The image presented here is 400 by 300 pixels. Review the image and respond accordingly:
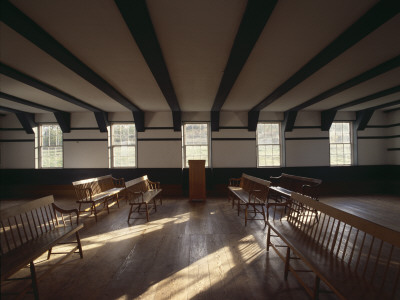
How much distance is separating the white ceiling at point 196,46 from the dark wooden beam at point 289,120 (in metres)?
2.17

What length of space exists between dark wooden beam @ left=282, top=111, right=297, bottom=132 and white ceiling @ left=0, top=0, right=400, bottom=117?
7.13 ft

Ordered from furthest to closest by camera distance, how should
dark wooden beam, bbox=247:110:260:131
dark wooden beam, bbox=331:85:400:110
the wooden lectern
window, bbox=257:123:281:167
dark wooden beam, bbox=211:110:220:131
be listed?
window, bbox=257:123:281:167 → dark wooden beam, bbox=247:110:260:131 → dark wooden beam, bbox=211:110:220:131 → the wooden lectern → dark wooden beam, bbox=331:85:400:110

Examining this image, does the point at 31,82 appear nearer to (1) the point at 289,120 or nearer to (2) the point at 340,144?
(1) the point at 289,120

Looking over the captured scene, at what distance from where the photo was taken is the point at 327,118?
7.59 metres

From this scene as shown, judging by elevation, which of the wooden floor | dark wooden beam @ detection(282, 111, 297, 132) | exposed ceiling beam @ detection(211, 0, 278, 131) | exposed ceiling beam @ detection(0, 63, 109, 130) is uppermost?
exposed ceiling beam @ detection(211, 0, 278, 131)

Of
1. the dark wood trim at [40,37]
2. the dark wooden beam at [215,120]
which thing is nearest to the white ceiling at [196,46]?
the dark wood trim at [40,37]

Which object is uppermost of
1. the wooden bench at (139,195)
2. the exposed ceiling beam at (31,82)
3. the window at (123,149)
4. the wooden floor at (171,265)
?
the exposed ceiling beam at (31,82)

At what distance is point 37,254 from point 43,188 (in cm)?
669

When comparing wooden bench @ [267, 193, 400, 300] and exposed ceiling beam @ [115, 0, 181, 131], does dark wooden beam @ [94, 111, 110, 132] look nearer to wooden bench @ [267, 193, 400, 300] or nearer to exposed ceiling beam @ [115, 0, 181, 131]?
exposed ceiling beam @ [115, 0, 181, 131]

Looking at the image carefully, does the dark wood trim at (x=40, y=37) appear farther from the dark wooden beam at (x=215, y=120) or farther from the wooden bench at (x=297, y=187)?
the wooden bench at (x=297, y=187)

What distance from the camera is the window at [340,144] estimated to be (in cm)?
794

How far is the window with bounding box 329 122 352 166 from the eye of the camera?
26.1ft

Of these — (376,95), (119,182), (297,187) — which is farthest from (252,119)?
(119,182)

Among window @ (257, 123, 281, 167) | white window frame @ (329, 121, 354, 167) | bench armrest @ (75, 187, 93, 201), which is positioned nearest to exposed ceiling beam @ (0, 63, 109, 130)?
bench armrest @ (75, 187, 93, 201)
